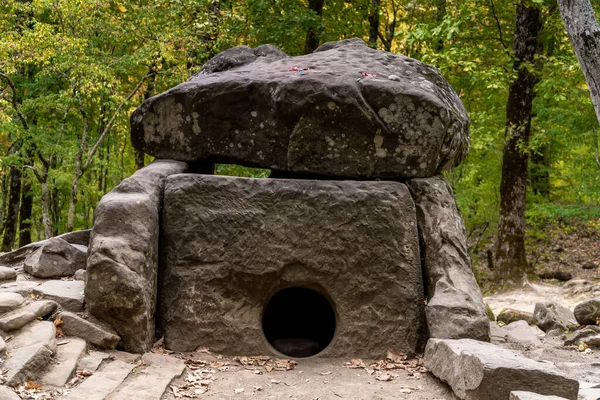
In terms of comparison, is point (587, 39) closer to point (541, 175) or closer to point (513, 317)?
point (513, 317)

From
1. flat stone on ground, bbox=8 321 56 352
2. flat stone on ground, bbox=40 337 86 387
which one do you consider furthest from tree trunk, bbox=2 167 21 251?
flat stone on ground, bbox=40 337 86 387

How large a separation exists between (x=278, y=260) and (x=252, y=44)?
467 inches

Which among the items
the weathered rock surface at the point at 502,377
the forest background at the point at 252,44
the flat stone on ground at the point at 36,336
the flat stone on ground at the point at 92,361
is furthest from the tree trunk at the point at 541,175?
the flat stone on ground at the point at 36,336

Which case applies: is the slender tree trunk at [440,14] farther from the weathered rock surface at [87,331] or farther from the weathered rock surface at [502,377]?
the weathered rock surface at [87,331]

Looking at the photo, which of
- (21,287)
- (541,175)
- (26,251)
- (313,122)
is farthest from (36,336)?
(541,175)

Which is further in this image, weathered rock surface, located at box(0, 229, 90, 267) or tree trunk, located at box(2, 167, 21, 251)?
tree trunk, located at box(2, 167, 21, 251)

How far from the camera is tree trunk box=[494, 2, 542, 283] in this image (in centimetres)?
1236

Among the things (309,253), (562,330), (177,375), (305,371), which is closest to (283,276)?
(309,253)

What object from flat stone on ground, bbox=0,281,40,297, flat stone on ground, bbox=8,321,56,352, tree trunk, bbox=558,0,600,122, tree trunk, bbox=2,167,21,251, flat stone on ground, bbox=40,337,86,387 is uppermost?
tree trunk, bbox=558,0,600,122

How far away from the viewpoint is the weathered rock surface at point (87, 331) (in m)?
5.34

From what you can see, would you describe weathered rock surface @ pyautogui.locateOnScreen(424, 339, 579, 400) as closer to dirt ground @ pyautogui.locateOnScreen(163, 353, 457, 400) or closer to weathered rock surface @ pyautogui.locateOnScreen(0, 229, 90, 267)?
dirt ground @ pyautogui.locateOnScreen(163, 353, 457, 400)

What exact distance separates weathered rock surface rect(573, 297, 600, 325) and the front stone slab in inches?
117

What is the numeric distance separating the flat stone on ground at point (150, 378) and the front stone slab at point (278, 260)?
74cm

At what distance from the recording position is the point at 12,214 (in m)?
16.6
